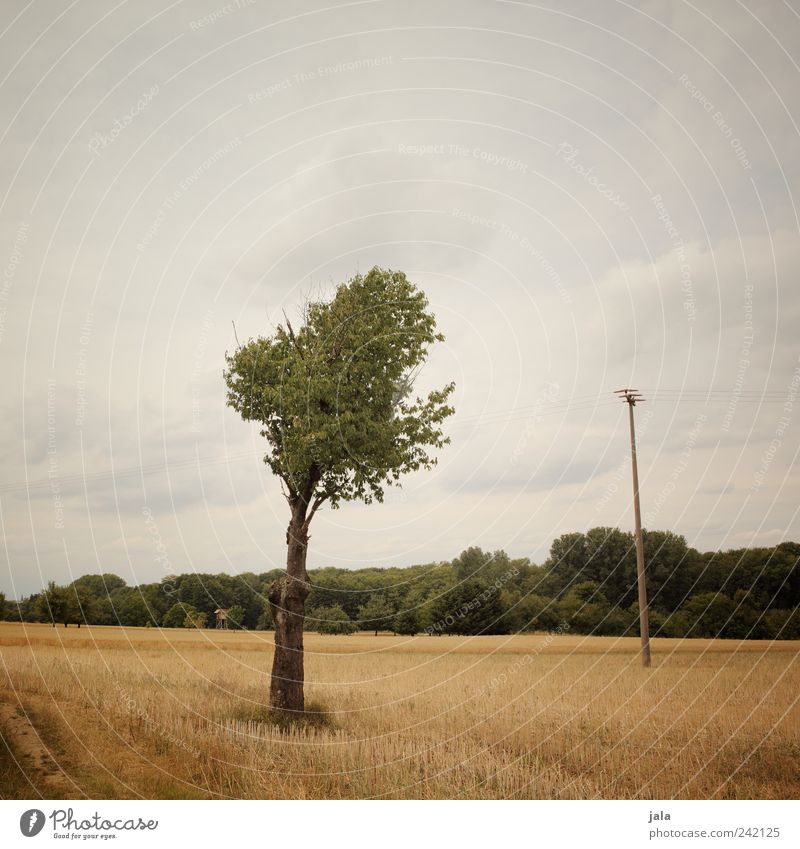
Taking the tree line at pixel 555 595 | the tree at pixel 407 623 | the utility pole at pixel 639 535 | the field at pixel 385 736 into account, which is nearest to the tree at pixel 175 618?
the tree line at pixel 555 595

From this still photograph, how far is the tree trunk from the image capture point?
49.1 feet

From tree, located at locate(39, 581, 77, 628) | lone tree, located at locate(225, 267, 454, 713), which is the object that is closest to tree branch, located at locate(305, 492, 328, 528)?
lone tree, located at locate(225, 267, 454, 713)

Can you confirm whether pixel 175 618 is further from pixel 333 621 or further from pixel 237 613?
pixel 237 613

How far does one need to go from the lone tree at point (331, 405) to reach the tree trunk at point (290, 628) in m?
0.03

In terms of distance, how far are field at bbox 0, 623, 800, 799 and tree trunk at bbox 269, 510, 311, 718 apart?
0.76 m

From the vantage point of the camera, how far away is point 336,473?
16.1 m

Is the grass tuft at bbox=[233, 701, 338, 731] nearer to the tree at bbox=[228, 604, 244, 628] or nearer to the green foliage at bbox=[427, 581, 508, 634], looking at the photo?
the tree at bbox=[228, 604, 244, 628]

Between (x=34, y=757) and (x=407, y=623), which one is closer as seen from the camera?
(x=34, y=757)

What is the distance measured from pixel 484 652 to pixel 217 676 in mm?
25777

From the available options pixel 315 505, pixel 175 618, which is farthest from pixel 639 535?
pixel 175 618

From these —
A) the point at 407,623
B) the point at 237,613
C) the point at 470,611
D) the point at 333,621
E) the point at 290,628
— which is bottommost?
the point at 407,623

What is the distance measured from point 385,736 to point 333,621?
129 feet

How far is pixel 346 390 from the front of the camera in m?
15.4

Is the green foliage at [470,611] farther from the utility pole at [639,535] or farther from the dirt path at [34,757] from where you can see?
the dirt path at [34,757]
